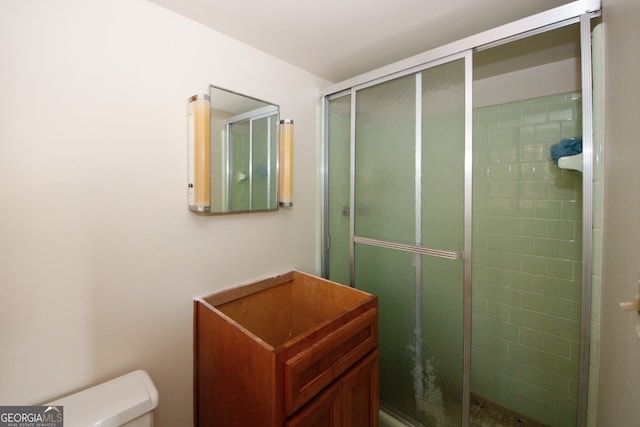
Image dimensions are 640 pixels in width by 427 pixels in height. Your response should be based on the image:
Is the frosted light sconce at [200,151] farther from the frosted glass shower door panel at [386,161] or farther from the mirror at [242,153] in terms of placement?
the frosted glass shower door panel at [386,161]

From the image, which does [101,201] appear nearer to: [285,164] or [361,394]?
[285,164]

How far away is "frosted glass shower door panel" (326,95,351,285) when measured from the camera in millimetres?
1695

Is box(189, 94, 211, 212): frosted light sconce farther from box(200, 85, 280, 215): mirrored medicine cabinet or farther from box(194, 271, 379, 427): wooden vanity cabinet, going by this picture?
box(194, 271, 379, 427): wooden vanity cabinet

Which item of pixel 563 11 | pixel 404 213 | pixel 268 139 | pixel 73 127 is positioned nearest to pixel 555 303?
pixel 404 213

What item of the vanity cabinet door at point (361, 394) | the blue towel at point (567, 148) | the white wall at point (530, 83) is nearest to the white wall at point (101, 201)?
the vanity cabinet door at point (361, 394)

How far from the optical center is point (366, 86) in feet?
5.04

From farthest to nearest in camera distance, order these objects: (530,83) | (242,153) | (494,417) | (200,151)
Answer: (494,417) < (530,83) < (242,153) < (200,151)

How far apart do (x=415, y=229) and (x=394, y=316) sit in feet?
1.72

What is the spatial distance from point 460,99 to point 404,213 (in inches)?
23.2

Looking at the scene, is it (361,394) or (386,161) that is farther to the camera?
(386,161)

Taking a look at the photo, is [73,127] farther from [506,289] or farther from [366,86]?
[506,289]

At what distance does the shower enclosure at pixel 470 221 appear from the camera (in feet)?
3.97

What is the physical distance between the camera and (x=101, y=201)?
0.96 m

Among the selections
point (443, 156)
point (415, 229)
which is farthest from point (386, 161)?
point (415, 229)
